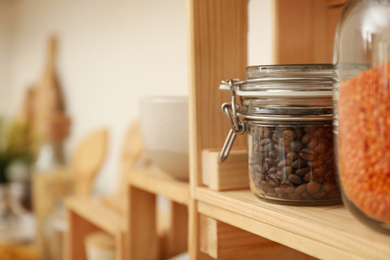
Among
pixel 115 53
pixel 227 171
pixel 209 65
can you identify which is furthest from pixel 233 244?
pixel 115 53

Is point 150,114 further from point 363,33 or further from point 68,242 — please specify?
point 68,242

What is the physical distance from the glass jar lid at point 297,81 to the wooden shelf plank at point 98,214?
0.43m

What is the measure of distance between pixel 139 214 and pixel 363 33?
487 mm

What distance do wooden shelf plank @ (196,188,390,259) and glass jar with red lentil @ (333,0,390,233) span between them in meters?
0.02

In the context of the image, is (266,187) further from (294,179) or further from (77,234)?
(77,234)

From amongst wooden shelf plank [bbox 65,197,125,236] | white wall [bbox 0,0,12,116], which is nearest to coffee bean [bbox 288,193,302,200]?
wooden shelf plank [bbox 65,197,125,236]

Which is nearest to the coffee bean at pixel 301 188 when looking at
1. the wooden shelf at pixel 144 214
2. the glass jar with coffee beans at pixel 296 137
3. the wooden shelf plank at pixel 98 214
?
the glass jar with coffee beans at pixel 296 137

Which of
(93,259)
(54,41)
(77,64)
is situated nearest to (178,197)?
(93,259)

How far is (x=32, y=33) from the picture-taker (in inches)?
105

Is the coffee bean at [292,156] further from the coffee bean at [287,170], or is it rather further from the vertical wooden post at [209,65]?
the vertical wooden post at [209,65]

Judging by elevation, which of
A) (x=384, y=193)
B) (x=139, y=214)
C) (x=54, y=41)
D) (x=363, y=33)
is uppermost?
(x=54, y=41)

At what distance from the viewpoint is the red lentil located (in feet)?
0.94

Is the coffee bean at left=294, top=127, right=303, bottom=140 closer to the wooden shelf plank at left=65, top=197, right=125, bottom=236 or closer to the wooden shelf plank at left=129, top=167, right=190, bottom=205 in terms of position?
the wooden shelf plank at left=129, top=167, right=190, bottom=205

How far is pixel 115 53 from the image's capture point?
1586mm
